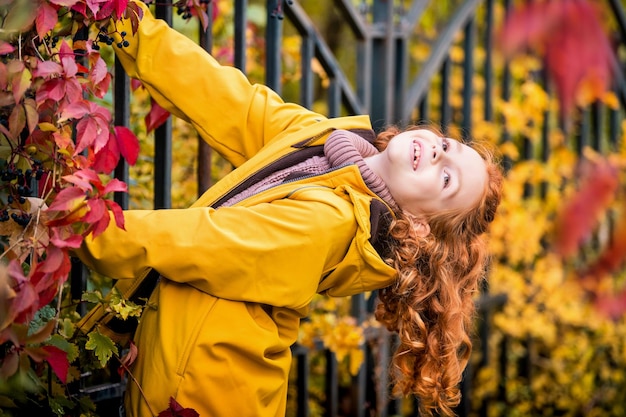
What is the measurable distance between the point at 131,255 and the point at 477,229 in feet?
3.19

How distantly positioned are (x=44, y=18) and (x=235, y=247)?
1.92 feet

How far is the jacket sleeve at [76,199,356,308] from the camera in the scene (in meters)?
1.91

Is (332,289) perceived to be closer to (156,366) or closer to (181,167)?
(156,366)

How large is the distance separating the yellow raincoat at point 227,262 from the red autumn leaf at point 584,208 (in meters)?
0.76

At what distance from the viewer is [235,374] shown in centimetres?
206

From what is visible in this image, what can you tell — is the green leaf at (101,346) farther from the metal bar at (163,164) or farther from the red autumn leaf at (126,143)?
the metal bar at (163,164)

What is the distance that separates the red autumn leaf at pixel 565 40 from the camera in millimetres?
1155

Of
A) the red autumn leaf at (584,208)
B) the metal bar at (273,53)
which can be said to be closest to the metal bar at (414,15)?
the metal bar at (273,53)

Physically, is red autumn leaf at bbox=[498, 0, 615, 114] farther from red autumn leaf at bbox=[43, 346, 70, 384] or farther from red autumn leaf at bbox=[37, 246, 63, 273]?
red autumn leaf at bbox=[43, 346, 70, 384]

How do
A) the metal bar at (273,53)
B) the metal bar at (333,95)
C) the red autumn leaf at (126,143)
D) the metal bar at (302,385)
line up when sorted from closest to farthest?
the red autumn leaf at (126,143), the metal bar at (273,53), the metal bar at (302,385), the metal bar at (333,95)

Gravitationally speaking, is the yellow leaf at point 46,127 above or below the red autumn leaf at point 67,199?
above

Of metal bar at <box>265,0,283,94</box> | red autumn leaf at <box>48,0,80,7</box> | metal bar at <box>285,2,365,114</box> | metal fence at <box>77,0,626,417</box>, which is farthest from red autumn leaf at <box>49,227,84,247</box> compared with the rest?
metal bar at <box>285,2,365,114</box>

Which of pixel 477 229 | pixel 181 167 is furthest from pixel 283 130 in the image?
pixel 181 167

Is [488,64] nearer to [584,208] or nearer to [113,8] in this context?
[113,8]
